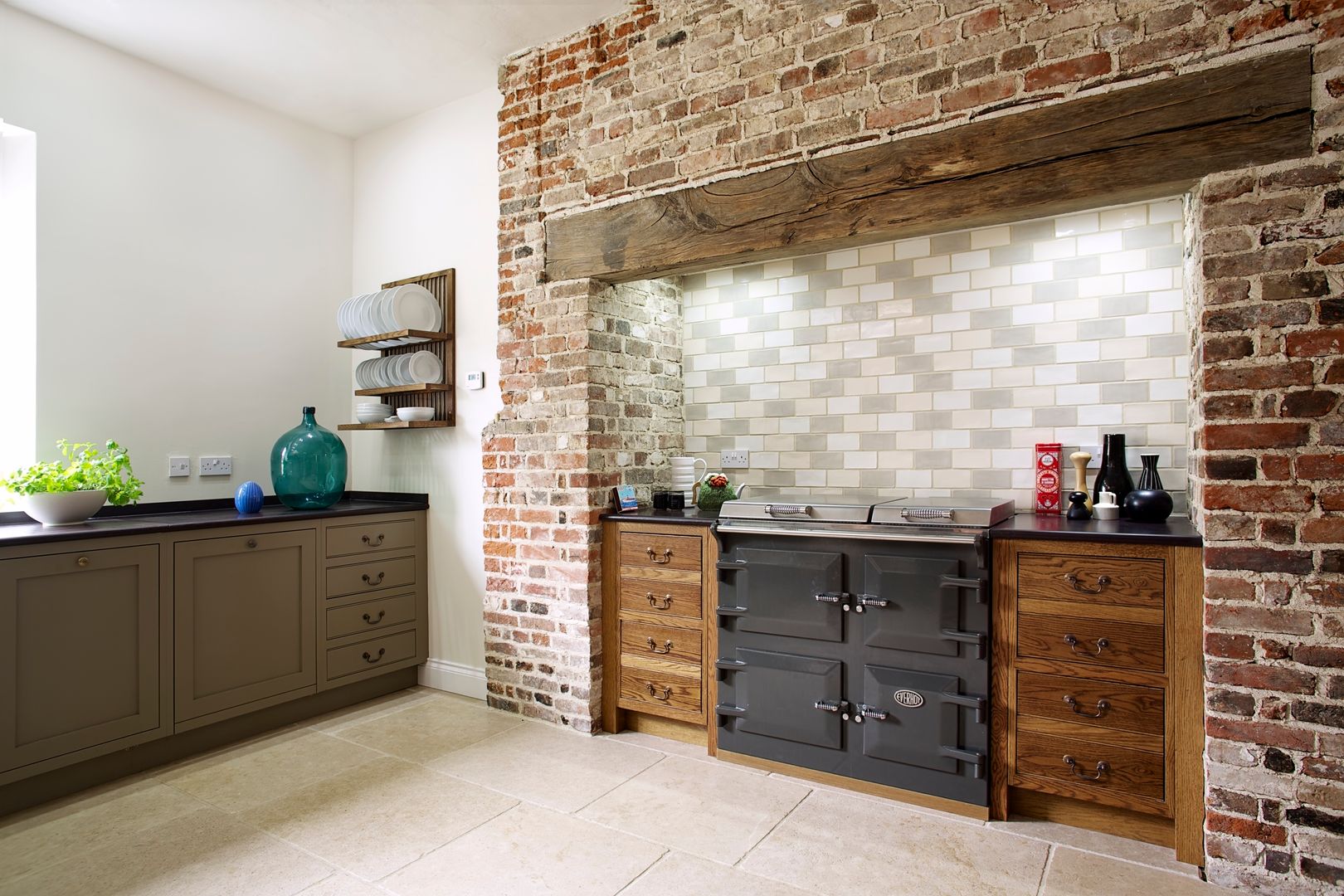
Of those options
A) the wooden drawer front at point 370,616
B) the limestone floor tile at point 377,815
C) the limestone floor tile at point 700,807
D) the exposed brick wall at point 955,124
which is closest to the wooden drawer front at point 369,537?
the wooden drawer front at point 370,616

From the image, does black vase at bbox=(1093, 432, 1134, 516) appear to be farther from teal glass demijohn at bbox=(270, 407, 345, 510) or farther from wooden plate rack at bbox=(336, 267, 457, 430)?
teal glass demijohn at bbox=(270, 407, 345, 510)

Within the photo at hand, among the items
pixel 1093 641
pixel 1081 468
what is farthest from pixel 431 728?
pixel 1081 468

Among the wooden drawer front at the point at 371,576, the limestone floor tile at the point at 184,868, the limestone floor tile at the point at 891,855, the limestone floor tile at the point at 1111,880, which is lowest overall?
the limestone floor tile at the point at 184,868

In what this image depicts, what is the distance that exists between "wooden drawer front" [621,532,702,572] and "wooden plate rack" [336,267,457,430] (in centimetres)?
129

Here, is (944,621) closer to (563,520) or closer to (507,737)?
(563,520)

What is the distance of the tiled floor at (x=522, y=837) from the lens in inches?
84.2

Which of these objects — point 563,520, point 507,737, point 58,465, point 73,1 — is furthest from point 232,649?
point 73,1

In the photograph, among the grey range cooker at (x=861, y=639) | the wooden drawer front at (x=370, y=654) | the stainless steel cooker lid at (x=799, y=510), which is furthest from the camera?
the wooden drawer front at (x=370, y=654)

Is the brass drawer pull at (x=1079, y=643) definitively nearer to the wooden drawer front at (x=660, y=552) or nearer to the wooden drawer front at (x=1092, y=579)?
the wooden drawer front at (x=1092, y=579)

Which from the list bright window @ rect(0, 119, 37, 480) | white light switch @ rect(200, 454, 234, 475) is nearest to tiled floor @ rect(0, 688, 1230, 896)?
white light switch @ rect(200, 454, 234, 475)

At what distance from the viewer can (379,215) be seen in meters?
4.37

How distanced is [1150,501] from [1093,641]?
566 mm

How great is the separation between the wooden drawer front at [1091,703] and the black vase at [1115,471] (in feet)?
2.29

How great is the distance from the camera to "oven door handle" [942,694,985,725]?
2.46 m
